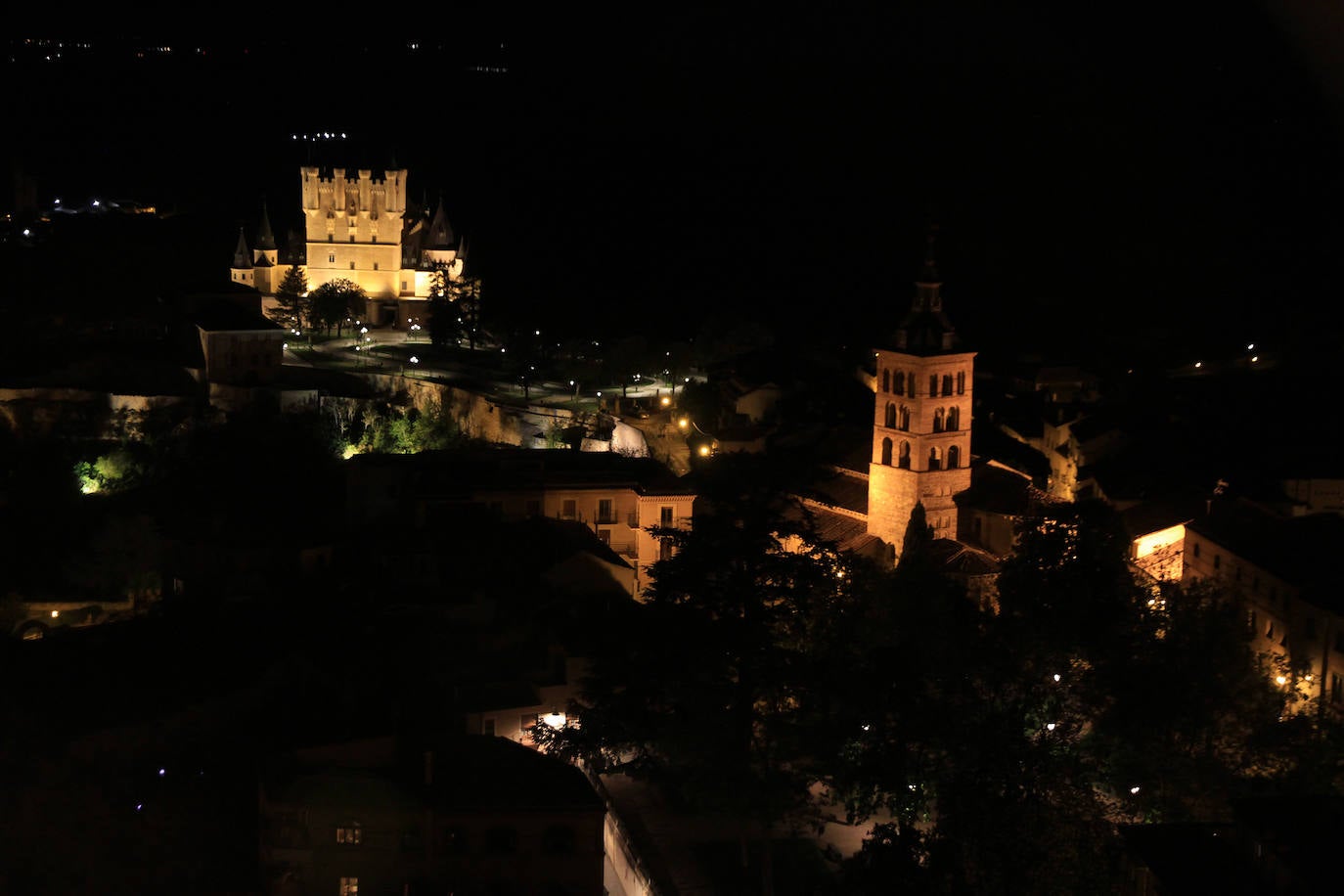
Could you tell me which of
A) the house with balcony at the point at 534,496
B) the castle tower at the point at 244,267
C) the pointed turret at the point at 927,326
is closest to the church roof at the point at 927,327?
the pointed turret at the point at 927,326

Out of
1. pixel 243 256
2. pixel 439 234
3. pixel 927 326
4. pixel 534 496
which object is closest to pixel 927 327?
pixel 927 326

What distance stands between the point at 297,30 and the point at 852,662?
253 feet

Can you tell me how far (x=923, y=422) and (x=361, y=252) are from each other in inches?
982

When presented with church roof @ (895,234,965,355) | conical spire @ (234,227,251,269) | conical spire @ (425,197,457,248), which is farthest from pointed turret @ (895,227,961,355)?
conical spire @ (234,227,251,269)

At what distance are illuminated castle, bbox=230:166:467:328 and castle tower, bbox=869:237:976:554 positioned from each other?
2252 centimetres

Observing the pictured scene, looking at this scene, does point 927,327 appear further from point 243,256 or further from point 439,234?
point 243,256

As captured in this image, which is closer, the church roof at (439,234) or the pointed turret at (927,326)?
the pointed turret at (927,326)

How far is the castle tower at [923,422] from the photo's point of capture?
33.8 m

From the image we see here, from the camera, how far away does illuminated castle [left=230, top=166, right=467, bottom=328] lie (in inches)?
2135

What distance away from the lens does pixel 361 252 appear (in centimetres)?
5428

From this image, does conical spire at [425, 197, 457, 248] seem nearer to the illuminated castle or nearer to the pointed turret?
the illuminated castle

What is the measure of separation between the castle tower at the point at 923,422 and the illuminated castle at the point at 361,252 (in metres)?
22.5

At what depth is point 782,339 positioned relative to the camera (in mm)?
61438

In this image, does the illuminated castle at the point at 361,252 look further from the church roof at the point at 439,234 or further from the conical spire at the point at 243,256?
the church roof at the point at 439,234
